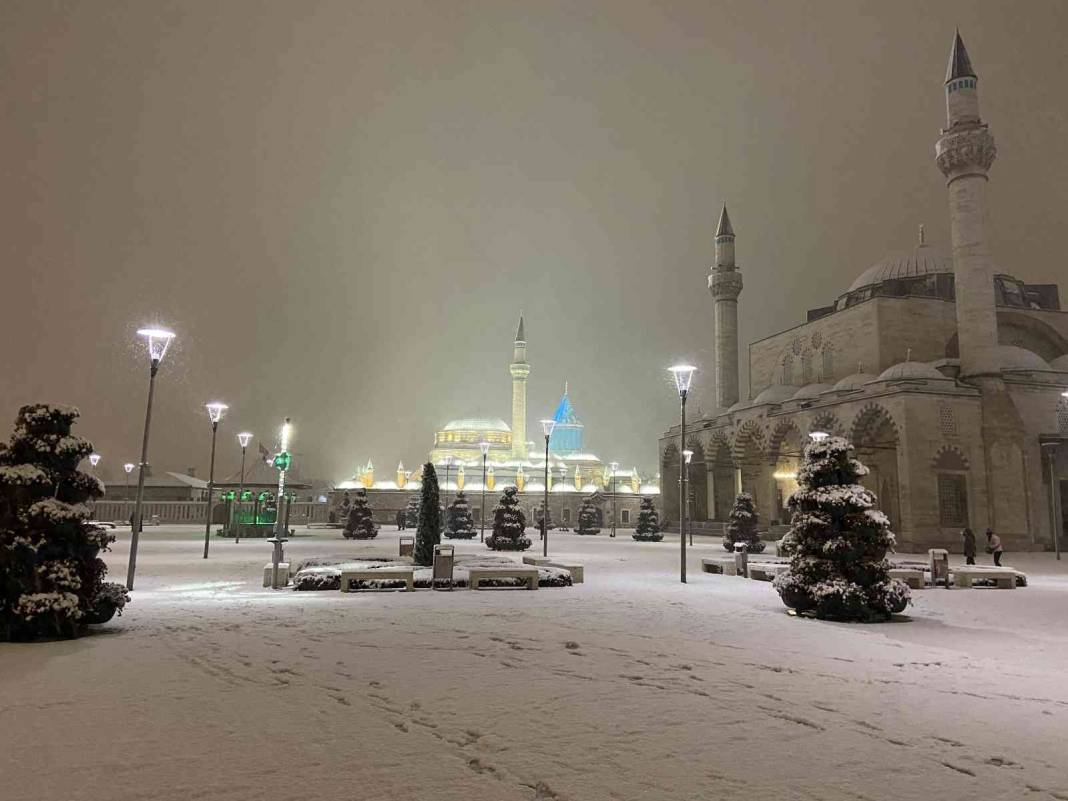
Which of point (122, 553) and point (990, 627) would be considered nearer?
point (990, 627)

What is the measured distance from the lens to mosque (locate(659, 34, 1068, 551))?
1162 inches

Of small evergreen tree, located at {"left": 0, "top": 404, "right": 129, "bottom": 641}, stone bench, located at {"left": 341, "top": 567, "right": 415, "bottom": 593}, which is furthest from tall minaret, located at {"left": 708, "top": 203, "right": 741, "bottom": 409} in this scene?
small evergreen tree, located at {"left": 0, "top": 404, "right": 129, "bottom": 641}

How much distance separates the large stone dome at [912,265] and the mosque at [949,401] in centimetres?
103

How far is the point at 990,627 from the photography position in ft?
33.2

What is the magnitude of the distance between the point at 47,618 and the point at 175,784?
5348mm

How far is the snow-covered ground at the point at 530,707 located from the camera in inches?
161

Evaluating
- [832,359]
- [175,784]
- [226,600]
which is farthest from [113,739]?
[832,359]

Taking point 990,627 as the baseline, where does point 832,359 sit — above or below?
above

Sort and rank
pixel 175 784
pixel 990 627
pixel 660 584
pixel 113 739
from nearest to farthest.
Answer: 1. pixel 175 784
2. pixel 113 739
3. pixel 990 627
4. pixel 660 584

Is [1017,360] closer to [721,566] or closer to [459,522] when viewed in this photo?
[721,566]

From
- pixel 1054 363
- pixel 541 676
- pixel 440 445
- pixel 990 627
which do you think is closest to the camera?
pixel 541 676

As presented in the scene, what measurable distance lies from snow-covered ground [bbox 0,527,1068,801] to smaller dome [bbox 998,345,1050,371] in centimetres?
2505

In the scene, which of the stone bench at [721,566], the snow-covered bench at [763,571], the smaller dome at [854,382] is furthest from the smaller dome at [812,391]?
the snow-covered bench at [763,571]

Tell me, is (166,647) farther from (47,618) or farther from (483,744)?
(483,744)
